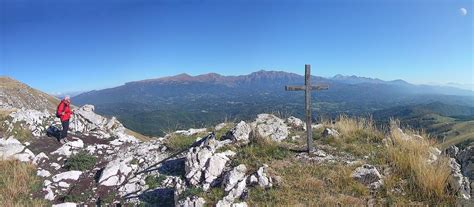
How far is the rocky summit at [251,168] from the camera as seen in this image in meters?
8.81

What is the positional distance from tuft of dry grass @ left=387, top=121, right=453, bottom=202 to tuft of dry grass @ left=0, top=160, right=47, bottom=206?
11320mm

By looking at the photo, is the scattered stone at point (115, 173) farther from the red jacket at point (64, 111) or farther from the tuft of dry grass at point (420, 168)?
the tuft of dry grass at point (420, 168)

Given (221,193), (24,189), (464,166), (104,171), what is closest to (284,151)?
(221,193)

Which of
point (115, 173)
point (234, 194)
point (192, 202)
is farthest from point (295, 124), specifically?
point (192, 202)

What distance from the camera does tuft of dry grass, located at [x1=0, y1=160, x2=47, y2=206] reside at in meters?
11.1

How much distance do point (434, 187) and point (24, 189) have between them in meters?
13.0

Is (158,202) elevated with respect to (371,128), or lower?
lower

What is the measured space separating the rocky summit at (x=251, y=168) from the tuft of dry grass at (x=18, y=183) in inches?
2.8

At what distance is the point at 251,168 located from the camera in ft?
35.0

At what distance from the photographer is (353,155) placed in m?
11.8

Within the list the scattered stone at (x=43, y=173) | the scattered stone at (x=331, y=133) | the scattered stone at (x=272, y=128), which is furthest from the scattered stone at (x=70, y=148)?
the scattered stone at (x=331, y=133)

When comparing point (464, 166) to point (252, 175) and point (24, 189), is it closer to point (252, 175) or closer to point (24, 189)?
point (252, 175)

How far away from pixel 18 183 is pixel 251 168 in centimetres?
859

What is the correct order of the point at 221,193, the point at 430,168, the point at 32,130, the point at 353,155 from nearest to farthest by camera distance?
1. the point at 430,168
2. the point at 221,193
3. the point at 353,155
4. the point at 32,130
